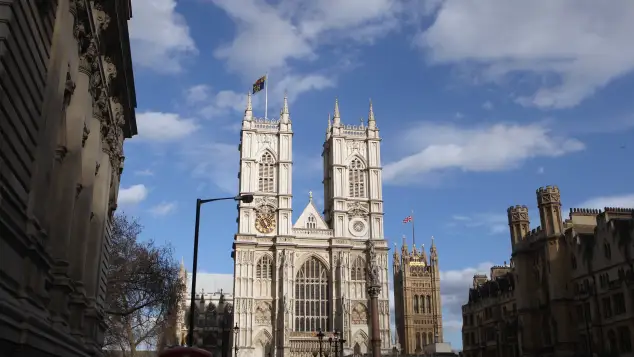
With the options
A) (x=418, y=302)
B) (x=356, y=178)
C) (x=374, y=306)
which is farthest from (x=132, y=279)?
(x=418, y=302)

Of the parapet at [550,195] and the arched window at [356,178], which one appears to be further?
the arched window at [356,178]

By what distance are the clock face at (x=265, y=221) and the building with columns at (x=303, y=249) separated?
0.47 ft

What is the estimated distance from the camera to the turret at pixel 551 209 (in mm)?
55281

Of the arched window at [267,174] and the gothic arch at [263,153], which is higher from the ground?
the gothic arch at [263,153]

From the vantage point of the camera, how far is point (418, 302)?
5384 inches

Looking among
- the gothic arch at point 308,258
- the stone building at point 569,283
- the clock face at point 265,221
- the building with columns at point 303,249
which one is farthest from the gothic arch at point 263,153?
the stone building at point 569,283

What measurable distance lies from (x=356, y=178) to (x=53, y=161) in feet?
268

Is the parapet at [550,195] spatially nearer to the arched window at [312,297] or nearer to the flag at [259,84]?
the arched window at [312,297]

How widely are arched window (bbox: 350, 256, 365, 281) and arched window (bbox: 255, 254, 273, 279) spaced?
38.1 ft

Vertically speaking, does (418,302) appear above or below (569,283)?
above

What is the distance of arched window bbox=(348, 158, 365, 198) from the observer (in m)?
93.3

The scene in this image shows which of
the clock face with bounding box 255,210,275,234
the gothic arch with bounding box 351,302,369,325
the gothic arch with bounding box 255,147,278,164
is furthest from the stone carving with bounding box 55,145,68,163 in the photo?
the gothic arch with bounding box 255,147,278,164

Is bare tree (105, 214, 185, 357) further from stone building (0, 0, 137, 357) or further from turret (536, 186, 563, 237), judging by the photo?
turret (536, 186, 563, 237)

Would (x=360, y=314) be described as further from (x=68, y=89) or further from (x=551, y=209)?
(x=68, y=89)
